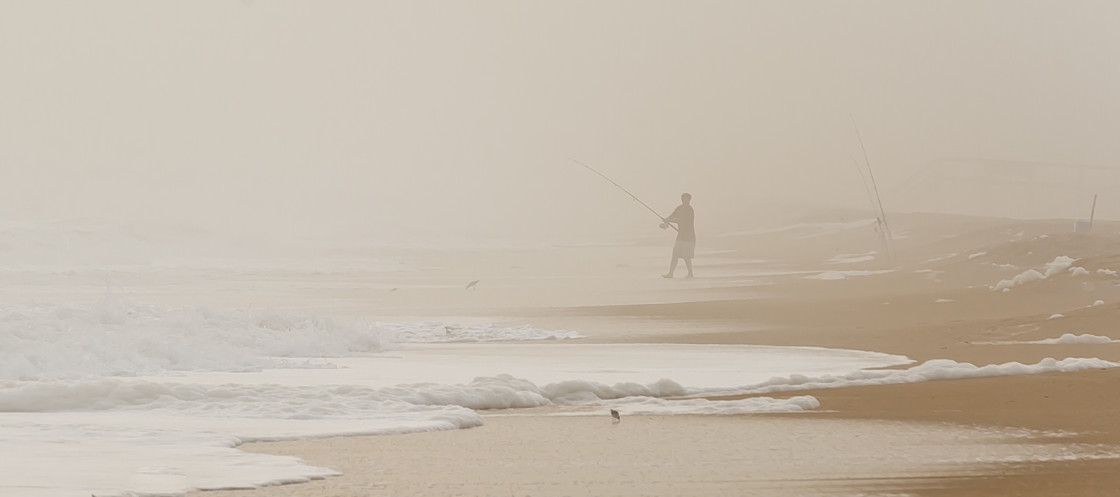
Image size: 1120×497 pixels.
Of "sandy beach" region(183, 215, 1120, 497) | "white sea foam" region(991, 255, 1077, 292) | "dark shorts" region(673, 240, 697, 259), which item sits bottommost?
"sandy beach" region(183, 215, 1120, 497)

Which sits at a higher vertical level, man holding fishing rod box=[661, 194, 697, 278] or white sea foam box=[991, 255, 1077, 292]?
man holding fishing rod box=[661, 194, 697, 278]

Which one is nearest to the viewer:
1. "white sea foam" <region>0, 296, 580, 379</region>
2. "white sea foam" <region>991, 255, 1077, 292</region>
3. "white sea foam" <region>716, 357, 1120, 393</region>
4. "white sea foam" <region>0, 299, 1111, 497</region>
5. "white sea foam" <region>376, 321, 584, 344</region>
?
"white sea foam" <region>0, 299, 1111, 497</region>

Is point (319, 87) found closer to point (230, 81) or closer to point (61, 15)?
point (230, 81)

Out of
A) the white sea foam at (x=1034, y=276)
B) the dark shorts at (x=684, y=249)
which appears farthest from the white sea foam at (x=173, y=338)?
the dark shorts at (x=684, y=249)

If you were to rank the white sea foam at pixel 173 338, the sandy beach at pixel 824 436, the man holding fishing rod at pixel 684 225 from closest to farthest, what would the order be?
the sandy beach at pixel 824 436 < the white sea foam at pixel 173 338 < the man holding fishing rod at pixel 684 225

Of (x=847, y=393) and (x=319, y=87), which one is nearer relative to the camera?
(x=847, y=393)

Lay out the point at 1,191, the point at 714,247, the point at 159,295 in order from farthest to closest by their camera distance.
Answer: the point at 1,191 → the point at 714,247 → the point at 159,295

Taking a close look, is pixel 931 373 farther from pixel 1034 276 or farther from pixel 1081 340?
pixel 1034 276

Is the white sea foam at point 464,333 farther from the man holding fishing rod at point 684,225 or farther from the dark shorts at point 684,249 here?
the dark shorts at point 684,249

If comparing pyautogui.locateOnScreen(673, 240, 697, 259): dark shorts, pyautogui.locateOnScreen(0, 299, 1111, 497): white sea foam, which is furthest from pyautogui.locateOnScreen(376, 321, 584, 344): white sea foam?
pyautogui.locateOnScreen(673, 240, 697, 259): dark shorts

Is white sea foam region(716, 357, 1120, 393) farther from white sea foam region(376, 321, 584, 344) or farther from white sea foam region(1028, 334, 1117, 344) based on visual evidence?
white sea foam region(376, 321, 584, 344)

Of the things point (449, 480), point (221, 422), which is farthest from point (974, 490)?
point (221, 422)

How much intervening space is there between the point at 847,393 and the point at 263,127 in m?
62.0

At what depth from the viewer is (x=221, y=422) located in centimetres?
534
